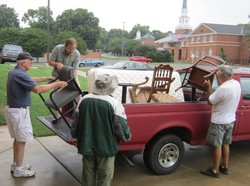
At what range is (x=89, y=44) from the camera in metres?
73.4

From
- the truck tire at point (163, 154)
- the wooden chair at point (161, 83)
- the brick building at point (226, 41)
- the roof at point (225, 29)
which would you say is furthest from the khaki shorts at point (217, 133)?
the roof at point (225, 29)

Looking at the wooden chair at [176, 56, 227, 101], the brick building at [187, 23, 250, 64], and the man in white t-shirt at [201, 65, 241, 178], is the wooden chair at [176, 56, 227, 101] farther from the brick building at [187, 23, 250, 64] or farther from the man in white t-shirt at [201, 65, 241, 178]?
the brick building at [187, 23, 250, 64]

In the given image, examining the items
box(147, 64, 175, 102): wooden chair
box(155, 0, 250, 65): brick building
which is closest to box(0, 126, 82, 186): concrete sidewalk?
box(147, 64, 175, 102): wooden chair

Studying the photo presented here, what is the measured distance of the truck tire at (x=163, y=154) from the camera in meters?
4.80

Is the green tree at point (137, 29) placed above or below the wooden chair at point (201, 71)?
above

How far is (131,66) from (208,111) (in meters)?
22.3

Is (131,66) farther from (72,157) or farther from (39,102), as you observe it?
(72,157)

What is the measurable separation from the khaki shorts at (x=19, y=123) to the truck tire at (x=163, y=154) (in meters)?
1.75

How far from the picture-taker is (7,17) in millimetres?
86938

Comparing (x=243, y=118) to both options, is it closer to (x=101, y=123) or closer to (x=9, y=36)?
(x=101, y=123)

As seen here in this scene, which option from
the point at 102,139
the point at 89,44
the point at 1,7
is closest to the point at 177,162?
the point at 102,139

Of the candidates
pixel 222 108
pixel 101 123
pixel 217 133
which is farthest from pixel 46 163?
pixel 222 108

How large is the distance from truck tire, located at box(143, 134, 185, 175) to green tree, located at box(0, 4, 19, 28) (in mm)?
87598

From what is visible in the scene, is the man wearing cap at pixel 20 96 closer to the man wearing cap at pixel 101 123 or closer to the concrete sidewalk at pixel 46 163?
the concrete sidewalk at pixel 46 163
